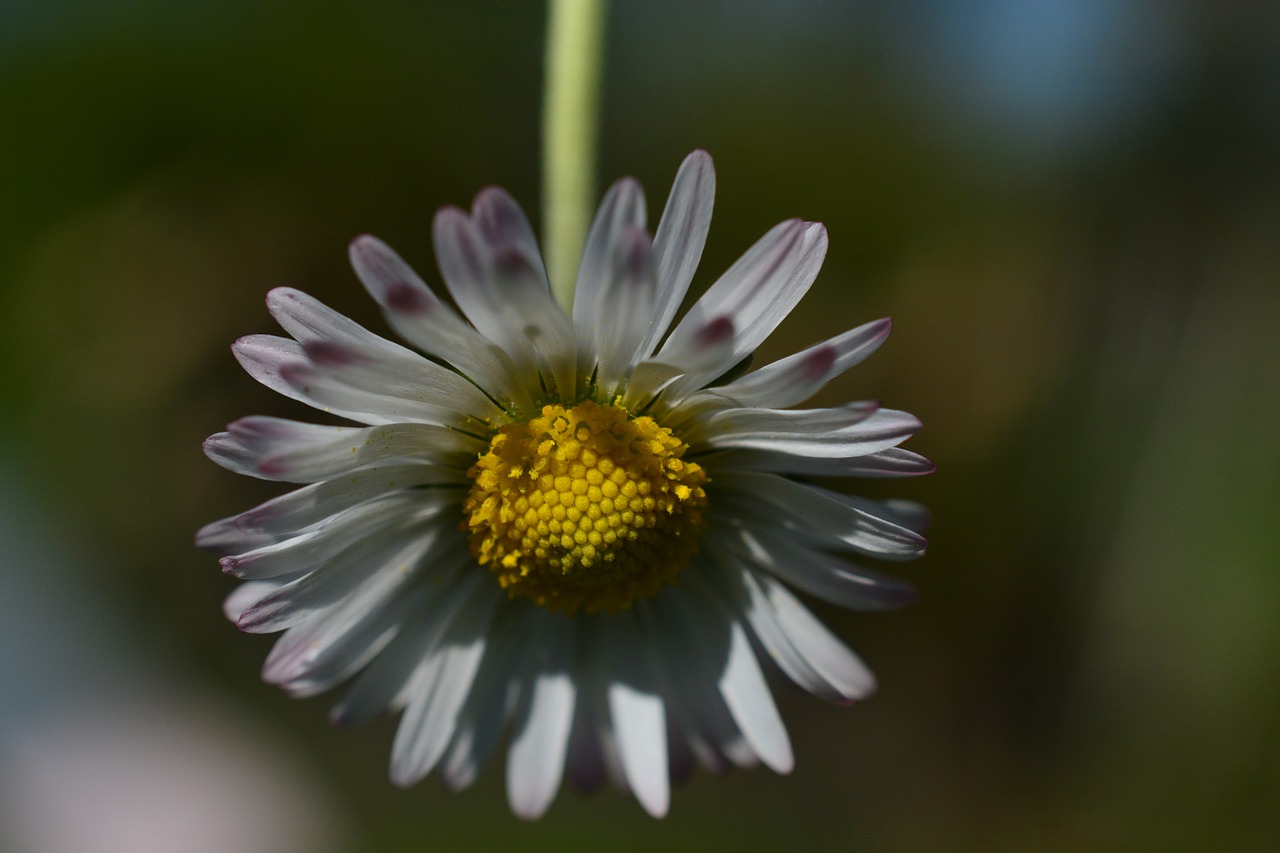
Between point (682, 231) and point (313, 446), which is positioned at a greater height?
point (682, 231)

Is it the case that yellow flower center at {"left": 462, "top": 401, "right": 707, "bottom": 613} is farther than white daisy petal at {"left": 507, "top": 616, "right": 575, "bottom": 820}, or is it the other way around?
white daisy petal at {"left": 507, "top": 616, "right": 575, "bottom": 820}

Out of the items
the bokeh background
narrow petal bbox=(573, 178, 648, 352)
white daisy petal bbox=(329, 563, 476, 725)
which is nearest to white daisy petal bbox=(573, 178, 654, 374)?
narrow petal bbox=(573, 178, 648, 352)

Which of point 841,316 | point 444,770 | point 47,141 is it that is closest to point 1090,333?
point 841,316

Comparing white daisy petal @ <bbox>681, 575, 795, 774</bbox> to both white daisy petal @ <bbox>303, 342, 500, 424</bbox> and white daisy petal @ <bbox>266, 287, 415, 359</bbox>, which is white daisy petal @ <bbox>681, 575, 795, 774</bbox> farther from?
white daisy petal @ <bbox>266, 287, 415, 359</bbox>

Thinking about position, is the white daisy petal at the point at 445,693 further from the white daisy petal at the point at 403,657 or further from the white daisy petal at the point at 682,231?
the white daisy petal at the point at 682,231

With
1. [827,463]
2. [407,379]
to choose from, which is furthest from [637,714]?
[407,379]

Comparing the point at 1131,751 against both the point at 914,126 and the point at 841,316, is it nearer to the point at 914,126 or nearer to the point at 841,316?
the point at 841,316

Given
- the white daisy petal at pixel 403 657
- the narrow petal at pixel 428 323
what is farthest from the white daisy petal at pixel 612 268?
the white daisy petal at pixel 403 657

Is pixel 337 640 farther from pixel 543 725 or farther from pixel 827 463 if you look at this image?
pixel 827 463
